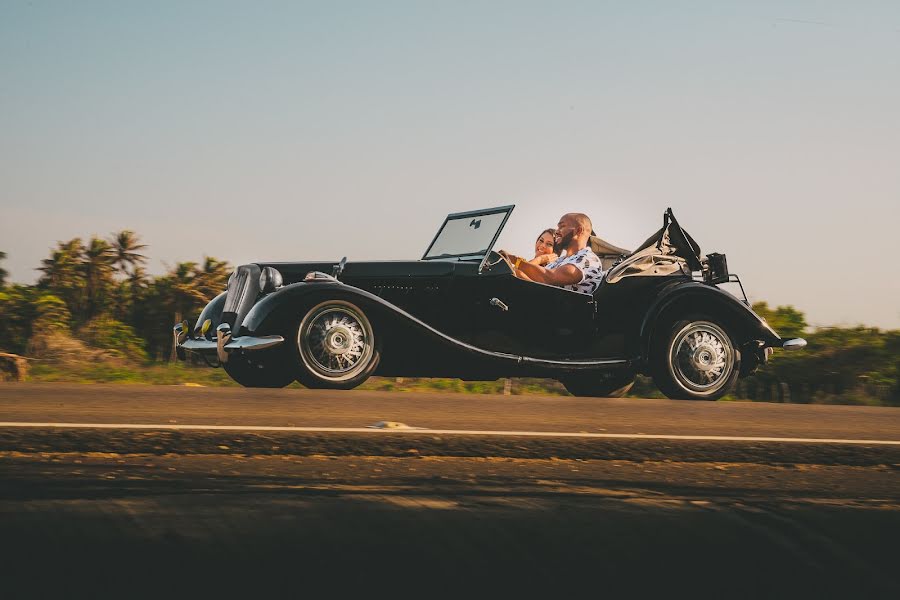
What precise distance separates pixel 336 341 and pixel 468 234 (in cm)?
175

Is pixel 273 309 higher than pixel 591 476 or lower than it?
higher

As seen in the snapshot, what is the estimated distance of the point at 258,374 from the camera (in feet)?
26.9

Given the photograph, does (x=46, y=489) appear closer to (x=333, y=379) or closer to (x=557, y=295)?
(x=333, y=379)

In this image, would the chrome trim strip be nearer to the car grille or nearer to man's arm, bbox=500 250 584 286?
the car grille

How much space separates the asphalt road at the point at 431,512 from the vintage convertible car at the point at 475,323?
306cm

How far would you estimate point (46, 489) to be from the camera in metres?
2.21

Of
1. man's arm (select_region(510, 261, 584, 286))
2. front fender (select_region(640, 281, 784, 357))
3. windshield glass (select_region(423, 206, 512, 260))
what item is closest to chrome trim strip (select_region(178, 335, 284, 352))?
windshield glass (select_region(423, 206, 512, 260))

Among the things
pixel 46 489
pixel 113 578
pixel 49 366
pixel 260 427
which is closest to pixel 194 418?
pixel 260 427

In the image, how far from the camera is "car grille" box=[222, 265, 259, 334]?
7758 millimetres

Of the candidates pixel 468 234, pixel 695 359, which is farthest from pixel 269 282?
pixel 695 359

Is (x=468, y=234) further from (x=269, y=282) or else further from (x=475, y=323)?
(x=269, y=282)

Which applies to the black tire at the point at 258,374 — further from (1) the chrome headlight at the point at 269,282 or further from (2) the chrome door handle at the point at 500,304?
(2) the chrome door handle at the point at 500,304

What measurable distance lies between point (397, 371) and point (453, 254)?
1.37m

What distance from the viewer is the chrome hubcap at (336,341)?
287 inches
